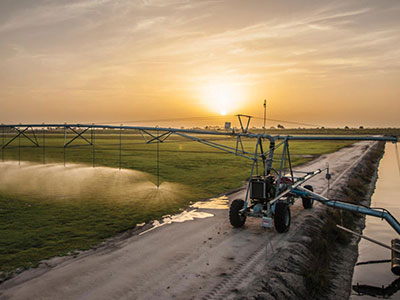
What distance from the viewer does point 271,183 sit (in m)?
16.3

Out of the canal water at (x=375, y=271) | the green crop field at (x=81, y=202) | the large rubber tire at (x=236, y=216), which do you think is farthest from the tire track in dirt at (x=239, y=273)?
the green crop field at (x=81, y=202)

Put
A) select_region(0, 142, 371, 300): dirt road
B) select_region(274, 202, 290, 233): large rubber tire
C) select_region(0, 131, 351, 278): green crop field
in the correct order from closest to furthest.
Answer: select_region(0, 142, 371, 300): dirt road
select_region(0, 131, 351, 278): green crop field
select_region(274, 202, 290, 233): large rubber tire

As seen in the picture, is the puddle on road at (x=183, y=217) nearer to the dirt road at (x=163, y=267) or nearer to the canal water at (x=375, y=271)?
the dirt road at (x=163, y=267)

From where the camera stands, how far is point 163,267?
447 inches

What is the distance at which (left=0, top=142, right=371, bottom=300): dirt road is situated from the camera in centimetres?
966

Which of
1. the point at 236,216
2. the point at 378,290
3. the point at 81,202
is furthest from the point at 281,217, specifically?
the point at 81,202

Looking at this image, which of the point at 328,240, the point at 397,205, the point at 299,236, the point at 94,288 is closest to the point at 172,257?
the point at 94,288

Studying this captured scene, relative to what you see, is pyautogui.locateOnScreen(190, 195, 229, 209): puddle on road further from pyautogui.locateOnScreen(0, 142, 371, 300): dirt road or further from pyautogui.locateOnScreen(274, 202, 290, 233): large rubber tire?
pyautogui.locateOnScreen(274, 202, 290, 233): large rubber tire

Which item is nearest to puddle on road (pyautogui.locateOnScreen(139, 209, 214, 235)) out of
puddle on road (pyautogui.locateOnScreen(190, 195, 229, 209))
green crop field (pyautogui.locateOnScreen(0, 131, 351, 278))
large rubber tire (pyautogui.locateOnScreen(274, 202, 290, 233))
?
green crop field (pyautogui.locateOnScreen(0, 131, 351, 278))

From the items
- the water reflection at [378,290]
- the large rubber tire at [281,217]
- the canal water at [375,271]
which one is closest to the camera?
the water reflection at [378,290]

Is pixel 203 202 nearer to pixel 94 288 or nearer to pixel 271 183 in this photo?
pixel 271 183

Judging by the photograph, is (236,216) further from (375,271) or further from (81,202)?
(81,202)

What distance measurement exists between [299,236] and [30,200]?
1761cm

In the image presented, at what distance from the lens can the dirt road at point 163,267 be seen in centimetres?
966
